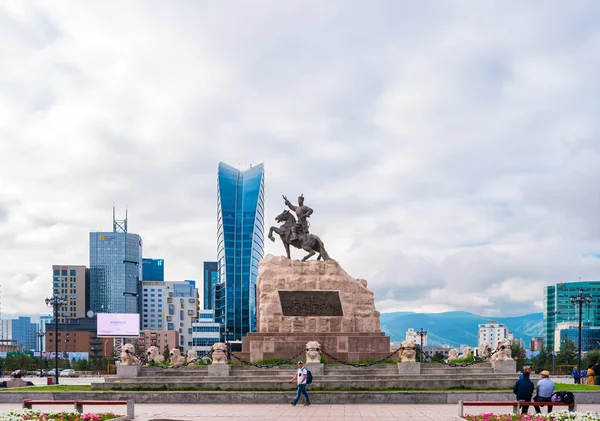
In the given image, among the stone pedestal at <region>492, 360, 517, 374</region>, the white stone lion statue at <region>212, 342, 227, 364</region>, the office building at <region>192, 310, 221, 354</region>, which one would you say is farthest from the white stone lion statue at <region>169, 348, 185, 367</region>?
the office building at <region>192, 310, 221, 354</region>

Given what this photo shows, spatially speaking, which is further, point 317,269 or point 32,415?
point 317,269

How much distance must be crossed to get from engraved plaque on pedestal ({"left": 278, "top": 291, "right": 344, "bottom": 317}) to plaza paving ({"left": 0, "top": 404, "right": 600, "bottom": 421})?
342 inches

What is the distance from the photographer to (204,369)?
26734 millimetres

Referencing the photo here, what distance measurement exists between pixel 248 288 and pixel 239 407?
12807 centimetres

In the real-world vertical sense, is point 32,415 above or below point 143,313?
above

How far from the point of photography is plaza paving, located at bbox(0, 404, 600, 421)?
17484 mm

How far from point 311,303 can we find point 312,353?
4.37 m

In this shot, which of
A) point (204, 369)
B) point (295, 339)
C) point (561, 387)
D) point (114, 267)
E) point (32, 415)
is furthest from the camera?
point (114, 267)

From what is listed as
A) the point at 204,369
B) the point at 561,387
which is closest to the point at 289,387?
the point at 204,369

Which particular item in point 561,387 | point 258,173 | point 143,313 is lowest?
point 143,313

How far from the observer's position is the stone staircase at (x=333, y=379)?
933 inches

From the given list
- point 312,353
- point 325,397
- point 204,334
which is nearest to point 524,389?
point 325,397

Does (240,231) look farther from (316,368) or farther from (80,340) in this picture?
(316,368)

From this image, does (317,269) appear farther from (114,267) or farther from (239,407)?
(114,267)
